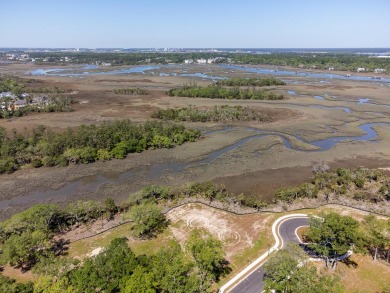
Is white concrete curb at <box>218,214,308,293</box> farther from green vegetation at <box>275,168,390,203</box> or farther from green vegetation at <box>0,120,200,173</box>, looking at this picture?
green vegetation at <box>0,120,200,173</box>

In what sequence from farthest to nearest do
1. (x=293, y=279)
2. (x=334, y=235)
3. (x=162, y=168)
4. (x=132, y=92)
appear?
(x=132, y=92) < (x=162, y=168) < (x=334, y=235) < (x=293, y=279)

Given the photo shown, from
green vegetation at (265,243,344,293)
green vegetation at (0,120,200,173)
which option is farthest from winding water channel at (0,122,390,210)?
green vegetation at (265,243,344,293)

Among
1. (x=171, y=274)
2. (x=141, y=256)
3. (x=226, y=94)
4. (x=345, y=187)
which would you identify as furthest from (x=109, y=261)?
(x=226, y=94)

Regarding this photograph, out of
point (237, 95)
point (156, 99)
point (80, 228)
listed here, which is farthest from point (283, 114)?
point (80, 228)

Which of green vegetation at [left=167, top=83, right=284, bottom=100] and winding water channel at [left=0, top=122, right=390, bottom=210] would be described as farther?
green vegetation at [left=167, top=83, right=284, bottom=100]

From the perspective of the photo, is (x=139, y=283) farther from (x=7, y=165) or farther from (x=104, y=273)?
(x=7, y=165)

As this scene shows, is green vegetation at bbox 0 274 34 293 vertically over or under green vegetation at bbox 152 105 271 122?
Result: under
